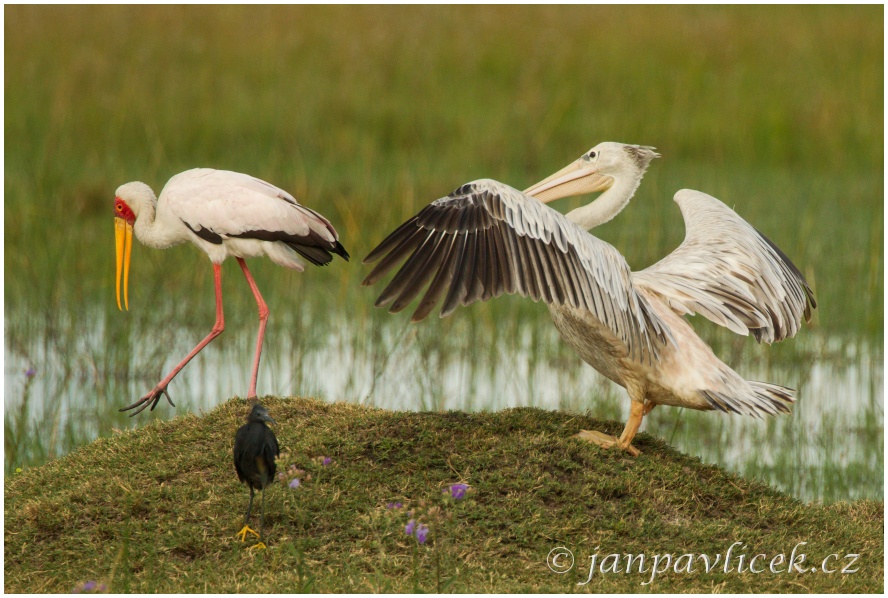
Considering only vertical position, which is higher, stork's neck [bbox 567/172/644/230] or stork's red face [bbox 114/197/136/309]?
stork's neck [bbox 567/172/644/230]

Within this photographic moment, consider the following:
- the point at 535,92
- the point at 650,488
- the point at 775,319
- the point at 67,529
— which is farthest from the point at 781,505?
the point at 535,92

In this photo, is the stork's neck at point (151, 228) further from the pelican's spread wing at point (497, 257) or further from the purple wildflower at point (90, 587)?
the purple wildflower at point (90, 587)

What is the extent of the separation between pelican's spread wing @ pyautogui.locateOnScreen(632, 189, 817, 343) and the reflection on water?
1.26 meters

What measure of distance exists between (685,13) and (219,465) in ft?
45.6

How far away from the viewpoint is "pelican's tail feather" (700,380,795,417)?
5074 mm

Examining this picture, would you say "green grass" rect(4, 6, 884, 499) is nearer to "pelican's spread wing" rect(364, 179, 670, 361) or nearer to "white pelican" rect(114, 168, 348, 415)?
"white pelican" rect(114, 168, 348, 415)

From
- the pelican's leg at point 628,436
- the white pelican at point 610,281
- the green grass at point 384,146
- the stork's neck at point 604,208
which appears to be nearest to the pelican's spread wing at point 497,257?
the white pelican at point 610,281

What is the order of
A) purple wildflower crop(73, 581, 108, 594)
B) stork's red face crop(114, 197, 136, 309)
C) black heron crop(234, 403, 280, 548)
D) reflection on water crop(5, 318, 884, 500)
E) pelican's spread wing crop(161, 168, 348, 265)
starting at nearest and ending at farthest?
purple wildflower crop(73, 581, 108, 594) < black heron crop(234, 403, 280, 548) < pelican's spread wing crop(161, 168, 348, 265) < stork's red face crop(114, 197, 136, 309) < reflection on water crop(5, 318, 884, 500)

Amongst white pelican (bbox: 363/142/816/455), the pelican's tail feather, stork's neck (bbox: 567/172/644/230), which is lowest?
the pelican's tail feather

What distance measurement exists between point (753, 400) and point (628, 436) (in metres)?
0.58

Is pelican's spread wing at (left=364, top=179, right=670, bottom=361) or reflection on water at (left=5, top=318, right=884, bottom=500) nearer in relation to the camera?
pelican's spread wing at (left=364, top=179, right=670, bottom=361)

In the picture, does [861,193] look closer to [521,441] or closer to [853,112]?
[853,112]

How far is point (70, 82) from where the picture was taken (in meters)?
13.1

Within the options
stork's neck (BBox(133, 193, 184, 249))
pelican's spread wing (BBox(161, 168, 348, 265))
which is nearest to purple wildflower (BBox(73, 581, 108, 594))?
pelican's spread wing (BBox(161, 168, 348, 265))
